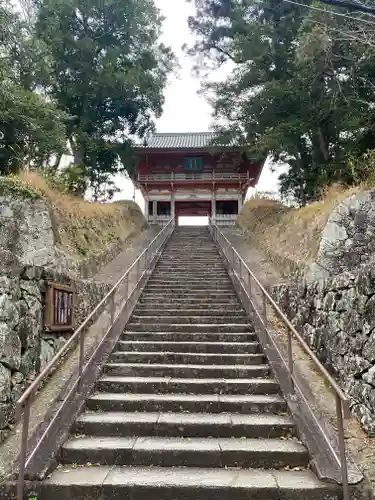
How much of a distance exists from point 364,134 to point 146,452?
9677mm

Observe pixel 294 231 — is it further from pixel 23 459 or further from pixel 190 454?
pixel 23 459

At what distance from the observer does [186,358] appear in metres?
5.33

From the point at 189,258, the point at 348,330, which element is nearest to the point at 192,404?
the point at 348,330

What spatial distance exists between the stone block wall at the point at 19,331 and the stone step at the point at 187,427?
87 centimetres

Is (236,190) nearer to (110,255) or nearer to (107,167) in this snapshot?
(107,167)

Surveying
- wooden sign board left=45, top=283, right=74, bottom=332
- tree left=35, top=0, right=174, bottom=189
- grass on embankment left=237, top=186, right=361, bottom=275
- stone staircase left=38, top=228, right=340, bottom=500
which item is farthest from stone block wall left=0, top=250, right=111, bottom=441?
tree left=35, top=0, right=174, bottom=189

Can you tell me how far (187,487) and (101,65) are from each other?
1725 cm

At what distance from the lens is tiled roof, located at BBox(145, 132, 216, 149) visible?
23797mm

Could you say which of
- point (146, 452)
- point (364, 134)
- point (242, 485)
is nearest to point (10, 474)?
point (146, 452)

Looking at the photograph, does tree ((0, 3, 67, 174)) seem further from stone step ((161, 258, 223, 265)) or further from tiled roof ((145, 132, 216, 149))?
tiled roof ((145, 132, 216, 149))

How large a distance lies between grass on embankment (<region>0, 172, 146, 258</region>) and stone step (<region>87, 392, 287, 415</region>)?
14.6 ft

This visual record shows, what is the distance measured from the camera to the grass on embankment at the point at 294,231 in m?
7.89

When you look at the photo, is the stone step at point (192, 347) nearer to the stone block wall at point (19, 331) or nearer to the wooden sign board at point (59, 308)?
the wooden sign board at point (59, 308)

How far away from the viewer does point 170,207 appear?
23.6 m
